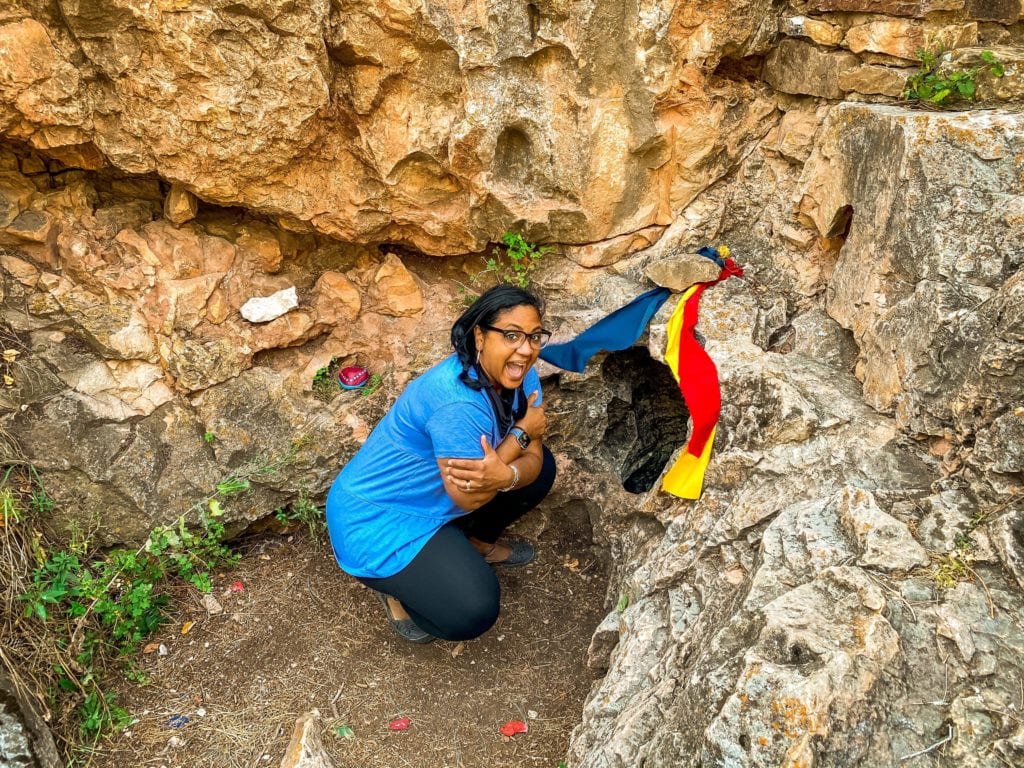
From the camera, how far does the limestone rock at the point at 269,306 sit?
387 cm

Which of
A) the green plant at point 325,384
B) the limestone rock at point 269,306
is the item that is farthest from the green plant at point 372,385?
the limestone rock at point 269,306

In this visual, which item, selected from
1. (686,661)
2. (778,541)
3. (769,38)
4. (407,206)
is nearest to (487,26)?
(407,206)

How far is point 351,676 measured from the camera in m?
3.26

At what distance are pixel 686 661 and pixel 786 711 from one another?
597 millimetres

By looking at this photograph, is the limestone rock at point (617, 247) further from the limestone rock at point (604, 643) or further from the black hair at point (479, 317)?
the limestone rock at point (604, 643)

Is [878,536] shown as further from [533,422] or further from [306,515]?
[306,515]

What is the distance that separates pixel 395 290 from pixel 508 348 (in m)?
1.45

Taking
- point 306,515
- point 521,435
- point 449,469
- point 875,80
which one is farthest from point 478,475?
point 875,80

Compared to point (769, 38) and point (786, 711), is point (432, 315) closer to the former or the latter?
point (769, 38)

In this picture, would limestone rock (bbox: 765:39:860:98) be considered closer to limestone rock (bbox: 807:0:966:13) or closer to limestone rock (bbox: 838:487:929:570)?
limestone rock (bbox: 807:0:966:13)

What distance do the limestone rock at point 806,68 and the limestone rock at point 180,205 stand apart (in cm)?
294

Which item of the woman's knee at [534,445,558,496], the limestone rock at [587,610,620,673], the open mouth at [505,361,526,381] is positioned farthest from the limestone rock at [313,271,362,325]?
the limestone rock at [587,610,620,673]

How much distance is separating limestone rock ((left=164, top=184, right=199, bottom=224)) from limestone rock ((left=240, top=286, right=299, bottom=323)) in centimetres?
52

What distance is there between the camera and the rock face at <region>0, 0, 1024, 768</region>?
6.68 ft
